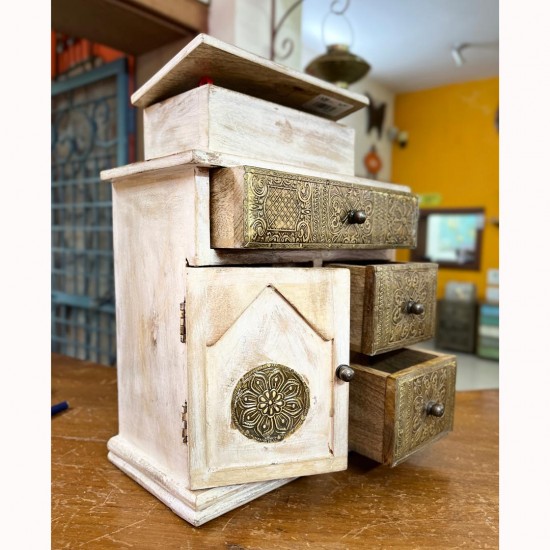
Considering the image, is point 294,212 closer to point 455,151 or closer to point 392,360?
point 392,360

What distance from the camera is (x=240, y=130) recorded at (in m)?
0.70

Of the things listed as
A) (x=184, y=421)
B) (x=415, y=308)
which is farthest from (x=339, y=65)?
(x=184, y=421)

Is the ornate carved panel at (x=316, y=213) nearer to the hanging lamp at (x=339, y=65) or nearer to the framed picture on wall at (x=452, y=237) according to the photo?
the hanging lamp at (x=339, y=65)

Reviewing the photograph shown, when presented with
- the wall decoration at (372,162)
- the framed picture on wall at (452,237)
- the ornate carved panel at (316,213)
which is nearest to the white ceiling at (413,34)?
the wall decoration at (372,162)

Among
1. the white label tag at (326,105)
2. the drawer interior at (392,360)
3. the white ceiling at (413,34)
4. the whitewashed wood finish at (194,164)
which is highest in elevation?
the white ceiling at (413,34)

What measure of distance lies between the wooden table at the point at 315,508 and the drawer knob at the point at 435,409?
0.13m

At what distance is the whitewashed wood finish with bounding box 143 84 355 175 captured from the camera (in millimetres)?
673

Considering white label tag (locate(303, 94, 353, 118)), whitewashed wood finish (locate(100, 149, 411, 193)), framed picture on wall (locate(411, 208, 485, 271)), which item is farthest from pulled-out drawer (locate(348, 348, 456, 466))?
framed picture on wall (locate(411, 208, 485, 271))

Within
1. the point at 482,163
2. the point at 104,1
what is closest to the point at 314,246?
the point at 104,1

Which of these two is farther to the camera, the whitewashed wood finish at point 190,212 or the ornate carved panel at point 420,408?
the ornate carved panel at point 420,408

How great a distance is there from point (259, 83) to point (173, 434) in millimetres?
573

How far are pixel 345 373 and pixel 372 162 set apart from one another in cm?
389

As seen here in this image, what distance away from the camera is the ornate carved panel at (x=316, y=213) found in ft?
2.06

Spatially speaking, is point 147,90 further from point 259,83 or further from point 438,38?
point 438,38
